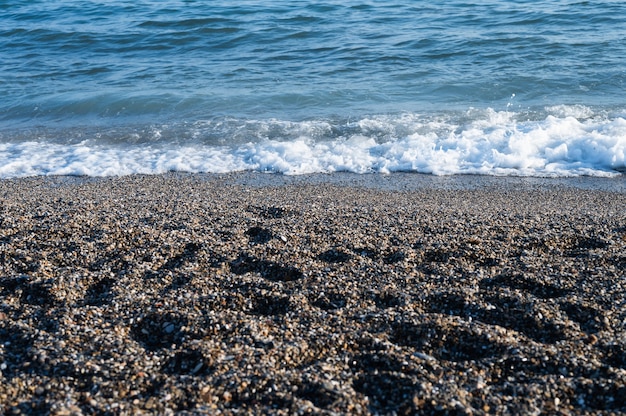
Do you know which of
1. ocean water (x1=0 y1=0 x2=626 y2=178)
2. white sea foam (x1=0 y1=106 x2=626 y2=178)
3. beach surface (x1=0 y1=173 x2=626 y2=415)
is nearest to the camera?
beach surface (x1=0 y1=173 x2=626 y2=415)

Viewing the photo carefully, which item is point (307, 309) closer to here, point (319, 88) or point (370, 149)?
point (370, 149)

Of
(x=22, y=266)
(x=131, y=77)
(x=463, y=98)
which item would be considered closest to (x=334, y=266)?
(x=22, y=266)

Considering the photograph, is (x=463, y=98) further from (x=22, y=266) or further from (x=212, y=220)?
(x=22, y=266)

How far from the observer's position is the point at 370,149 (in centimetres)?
886

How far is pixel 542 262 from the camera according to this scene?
15.1 ft

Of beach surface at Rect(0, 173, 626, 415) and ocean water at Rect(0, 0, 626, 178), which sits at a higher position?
ocean water at Rect(0, 0, 626, 178)

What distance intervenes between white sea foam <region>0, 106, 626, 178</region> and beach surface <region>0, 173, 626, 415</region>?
2069 millimetres

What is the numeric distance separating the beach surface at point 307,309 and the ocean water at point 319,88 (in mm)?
A: 2463

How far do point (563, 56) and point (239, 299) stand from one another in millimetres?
11201

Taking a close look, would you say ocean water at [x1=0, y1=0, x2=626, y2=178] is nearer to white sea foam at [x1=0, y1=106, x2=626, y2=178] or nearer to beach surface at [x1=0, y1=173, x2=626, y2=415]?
white sea foam at [x1=0, y1=106, x2=626, y2=178]

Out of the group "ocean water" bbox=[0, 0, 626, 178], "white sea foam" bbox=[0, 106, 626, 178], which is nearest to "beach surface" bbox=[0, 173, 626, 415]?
"white sea foam" bbox=[0, 106, 626, 178]

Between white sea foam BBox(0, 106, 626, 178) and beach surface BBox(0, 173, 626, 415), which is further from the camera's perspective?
white sea foam BBox(0, 106, 626, 178)

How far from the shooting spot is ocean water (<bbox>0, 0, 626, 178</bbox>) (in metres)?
8.54

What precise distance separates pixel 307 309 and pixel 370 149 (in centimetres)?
525
